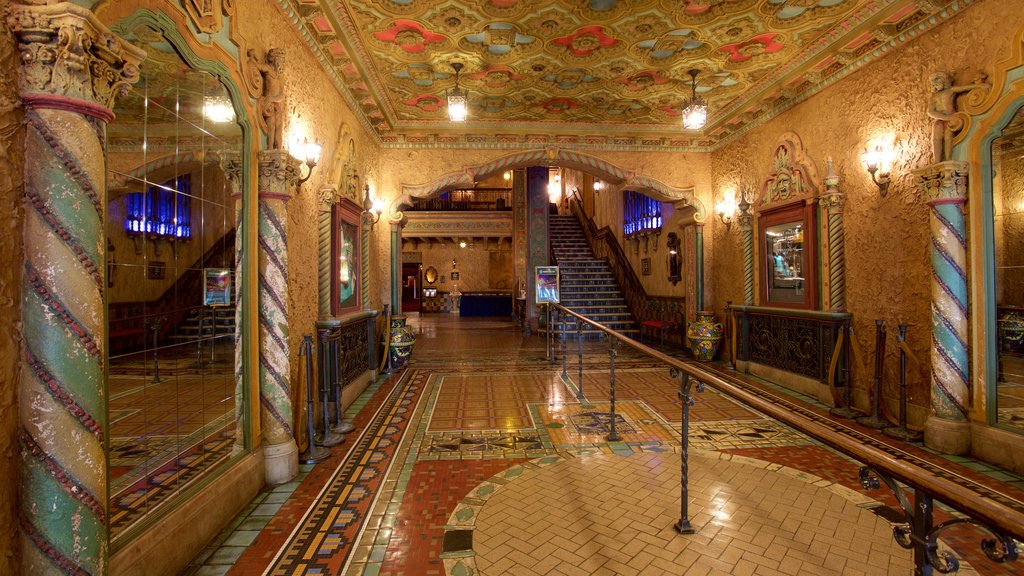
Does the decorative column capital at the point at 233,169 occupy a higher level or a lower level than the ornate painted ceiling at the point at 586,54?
lower

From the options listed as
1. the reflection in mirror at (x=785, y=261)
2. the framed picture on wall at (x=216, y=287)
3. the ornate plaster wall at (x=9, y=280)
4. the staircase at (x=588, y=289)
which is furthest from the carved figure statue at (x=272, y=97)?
the staircase at (x=588, y=289)

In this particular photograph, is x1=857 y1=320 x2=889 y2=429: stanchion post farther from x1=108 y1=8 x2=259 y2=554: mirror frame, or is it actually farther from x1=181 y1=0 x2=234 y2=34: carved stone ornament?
x1=181 y1=0 x2=234 y2=34: carved stone ornament

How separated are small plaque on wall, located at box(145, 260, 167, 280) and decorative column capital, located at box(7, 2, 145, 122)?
0.84 m

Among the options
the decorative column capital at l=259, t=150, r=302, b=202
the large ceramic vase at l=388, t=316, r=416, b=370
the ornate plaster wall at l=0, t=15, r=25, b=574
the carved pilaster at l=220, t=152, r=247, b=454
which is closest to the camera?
the ornate plaster wall at l=0, t=15, r=25, b=574

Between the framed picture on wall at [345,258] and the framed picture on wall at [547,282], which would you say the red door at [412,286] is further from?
the framed picture on wall at [345,258]

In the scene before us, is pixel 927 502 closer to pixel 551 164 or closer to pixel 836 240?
pixel 836 240

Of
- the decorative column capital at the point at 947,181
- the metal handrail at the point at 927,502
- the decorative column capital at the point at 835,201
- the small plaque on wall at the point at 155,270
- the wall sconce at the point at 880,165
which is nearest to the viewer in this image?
the metal handrail at the point at 927,502

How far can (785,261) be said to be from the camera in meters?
6.48

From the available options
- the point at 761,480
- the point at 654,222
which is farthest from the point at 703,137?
the point at 761,480

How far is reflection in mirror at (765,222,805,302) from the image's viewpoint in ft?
20.5

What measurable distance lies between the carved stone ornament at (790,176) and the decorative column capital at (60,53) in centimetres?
668

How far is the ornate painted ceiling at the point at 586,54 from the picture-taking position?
4.51m

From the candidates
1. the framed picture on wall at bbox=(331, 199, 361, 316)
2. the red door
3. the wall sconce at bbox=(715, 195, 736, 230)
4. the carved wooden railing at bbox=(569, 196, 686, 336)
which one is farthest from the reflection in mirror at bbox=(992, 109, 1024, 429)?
the red door

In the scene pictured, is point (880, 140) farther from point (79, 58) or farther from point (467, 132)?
point (79, 58)
